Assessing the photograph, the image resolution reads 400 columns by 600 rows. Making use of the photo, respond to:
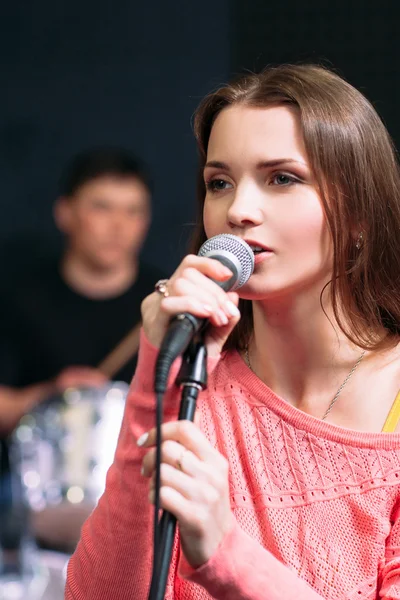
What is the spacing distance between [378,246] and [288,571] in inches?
21.8

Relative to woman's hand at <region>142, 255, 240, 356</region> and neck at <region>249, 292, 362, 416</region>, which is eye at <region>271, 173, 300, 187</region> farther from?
woman's hand at <region>142, 255, 240, 356</region>

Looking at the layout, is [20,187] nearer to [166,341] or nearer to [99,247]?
[99,247]

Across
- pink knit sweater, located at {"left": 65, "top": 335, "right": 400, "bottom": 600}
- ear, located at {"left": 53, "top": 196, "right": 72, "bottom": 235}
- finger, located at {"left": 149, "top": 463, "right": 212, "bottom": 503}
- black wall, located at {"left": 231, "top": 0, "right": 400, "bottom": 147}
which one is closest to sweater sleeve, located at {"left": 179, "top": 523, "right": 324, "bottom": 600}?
pink knit sweater, located at {"left": 65, "top": 335, "right": 400, "bottom": 600}

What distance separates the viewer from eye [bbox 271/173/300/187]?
→ 4.72ft

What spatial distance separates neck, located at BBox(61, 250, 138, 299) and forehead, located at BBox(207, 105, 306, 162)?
239 cm

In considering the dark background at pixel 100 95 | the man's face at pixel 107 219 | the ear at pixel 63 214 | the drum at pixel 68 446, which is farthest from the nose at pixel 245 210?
the ear at pixel 63 214

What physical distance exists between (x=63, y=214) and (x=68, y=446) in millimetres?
1134

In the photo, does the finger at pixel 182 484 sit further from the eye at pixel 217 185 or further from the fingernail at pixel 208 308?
the eye at pixel 217 185

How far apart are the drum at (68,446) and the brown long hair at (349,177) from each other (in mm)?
1732

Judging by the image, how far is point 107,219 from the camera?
155 inches

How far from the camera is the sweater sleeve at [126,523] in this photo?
4.23ft

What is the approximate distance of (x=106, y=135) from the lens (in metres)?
3.93

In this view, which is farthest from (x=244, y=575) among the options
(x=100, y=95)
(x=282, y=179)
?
(x=100, y=95)

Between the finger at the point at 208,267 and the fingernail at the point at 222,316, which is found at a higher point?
the finger at the point at 208,267
